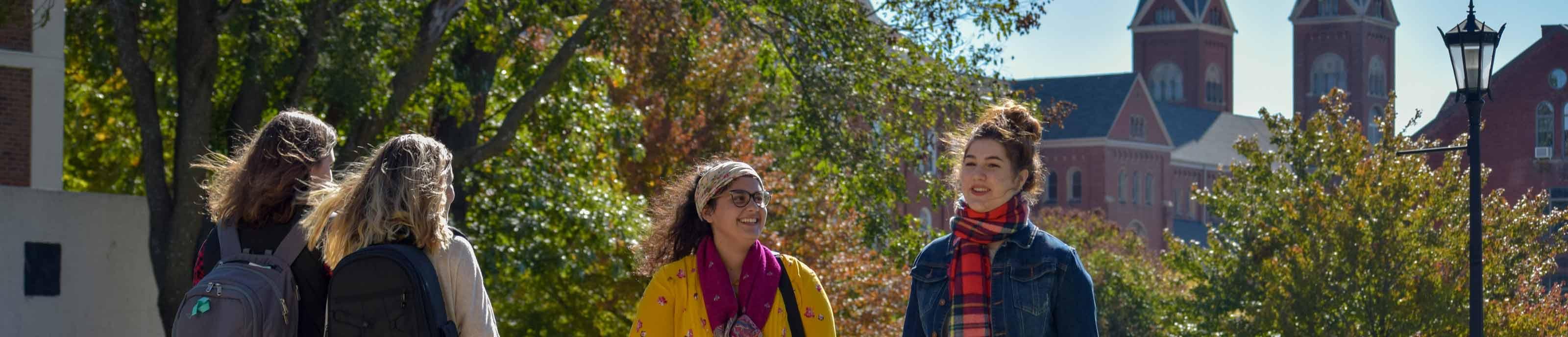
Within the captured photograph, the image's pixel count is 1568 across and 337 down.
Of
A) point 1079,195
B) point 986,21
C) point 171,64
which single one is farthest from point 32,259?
point 1079,195

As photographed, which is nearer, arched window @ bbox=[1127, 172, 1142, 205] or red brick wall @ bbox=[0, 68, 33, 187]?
red brick wall @ bbox=[0, 68, 33, 187]

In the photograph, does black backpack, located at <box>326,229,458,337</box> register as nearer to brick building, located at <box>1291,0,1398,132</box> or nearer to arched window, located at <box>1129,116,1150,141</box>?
arched window, located at <box>1129,116,1150,141</box>

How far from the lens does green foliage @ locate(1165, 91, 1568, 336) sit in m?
25.1

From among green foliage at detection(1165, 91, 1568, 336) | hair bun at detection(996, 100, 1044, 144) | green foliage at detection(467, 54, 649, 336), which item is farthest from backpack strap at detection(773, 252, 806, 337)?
green foliage at detection(1165, 91, 1568, 336)

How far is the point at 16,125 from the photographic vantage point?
17.4m

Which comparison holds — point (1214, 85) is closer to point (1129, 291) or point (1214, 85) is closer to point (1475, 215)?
point (1129, 291)

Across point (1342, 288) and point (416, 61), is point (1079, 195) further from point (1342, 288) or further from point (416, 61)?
point (416, 61)

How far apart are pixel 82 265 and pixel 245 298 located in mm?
13582

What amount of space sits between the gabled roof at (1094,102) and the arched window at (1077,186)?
76.4 inches

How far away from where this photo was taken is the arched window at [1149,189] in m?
95.8

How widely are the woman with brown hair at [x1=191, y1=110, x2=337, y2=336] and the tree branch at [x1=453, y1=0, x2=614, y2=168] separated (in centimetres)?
1204

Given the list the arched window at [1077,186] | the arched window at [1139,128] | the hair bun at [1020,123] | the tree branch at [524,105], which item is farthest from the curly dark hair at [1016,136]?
the arched window at [1139,128]

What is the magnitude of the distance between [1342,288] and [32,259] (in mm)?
18657

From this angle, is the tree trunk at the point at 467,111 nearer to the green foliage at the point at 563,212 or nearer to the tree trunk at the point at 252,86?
the green foliage at the point at 563,212
